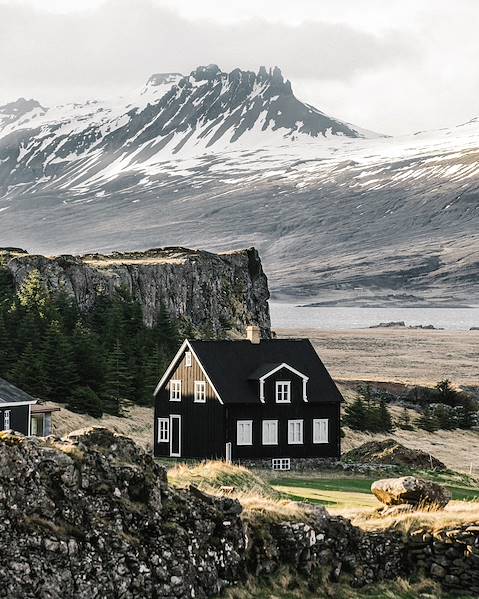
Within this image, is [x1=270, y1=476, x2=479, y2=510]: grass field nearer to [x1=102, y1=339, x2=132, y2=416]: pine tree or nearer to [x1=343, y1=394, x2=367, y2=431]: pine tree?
[x1=102, y1=339, x2=132, y2=416]: pine tree

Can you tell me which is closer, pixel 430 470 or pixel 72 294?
pixel 430 470

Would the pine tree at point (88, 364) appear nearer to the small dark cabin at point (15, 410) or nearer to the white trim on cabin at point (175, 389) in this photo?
the white trim on cabin at point (175, 389)

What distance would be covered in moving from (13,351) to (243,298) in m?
49.6

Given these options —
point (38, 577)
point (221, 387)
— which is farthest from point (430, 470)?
point (38, 577)

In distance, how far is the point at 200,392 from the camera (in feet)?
176

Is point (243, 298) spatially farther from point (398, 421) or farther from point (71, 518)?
→ point (71, 518)

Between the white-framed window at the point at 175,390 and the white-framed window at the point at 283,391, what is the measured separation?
4141 mm

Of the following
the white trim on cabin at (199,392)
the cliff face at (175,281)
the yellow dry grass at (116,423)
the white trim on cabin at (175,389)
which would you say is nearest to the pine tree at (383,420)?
the yellow dry grass at (116,423)

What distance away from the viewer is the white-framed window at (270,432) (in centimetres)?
5422

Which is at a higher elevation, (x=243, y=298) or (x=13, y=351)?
(x=243, y=298)

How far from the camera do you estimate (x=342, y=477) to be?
4888cm

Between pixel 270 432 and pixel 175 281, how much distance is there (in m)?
55.9

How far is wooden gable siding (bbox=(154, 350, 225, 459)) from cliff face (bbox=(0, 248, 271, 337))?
41.4 metres

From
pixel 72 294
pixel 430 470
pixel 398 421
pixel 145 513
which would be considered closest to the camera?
pixel 145 513
